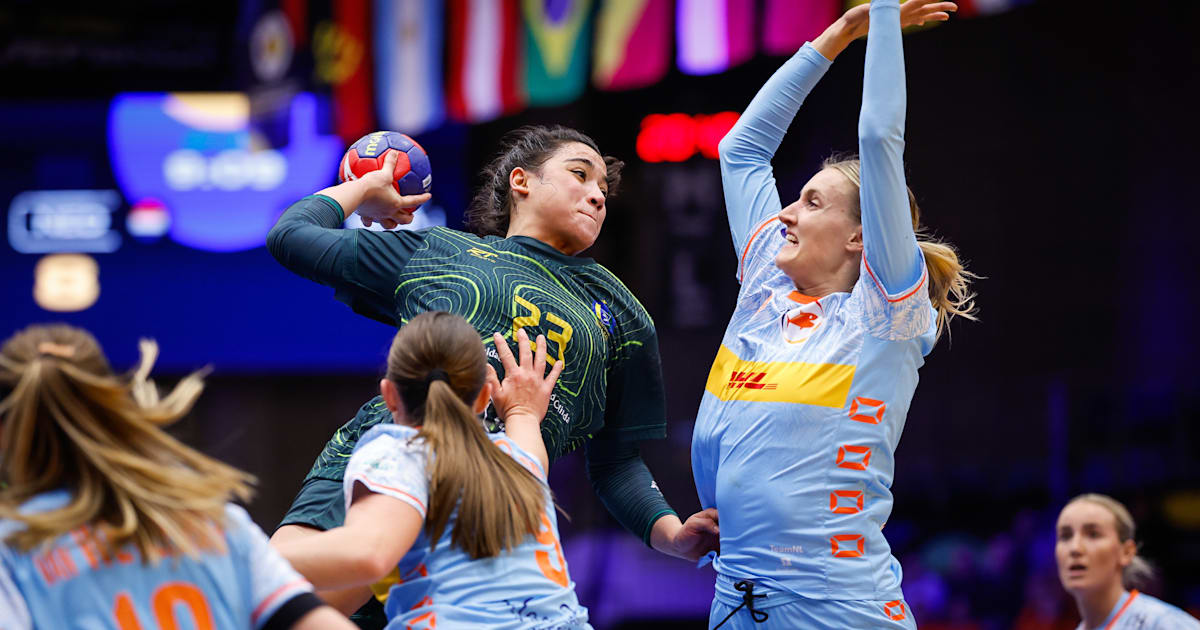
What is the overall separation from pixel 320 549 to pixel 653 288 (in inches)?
230

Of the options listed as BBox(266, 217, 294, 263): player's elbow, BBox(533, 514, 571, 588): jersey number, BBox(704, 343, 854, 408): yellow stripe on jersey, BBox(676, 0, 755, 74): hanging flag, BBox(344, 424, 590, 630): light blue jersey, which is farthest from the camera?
BBox(676, 0, 755, 74): hanging flag

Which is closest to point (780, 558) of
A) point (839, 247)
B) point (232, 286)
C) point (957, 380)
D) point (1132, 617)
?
point (839, 247)

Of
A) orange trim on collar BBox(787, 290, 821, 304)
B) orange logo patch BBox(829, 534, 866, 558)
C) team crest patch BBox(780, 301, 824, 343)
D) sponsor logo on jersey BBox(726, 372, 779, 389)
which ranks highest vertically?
orange trim on collar BBox(787, 290, 821, 304)

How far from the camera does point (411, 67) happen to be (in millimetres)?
8594

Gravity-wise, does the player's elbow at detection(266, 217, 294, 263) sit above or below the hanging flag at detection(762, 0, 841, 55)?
below

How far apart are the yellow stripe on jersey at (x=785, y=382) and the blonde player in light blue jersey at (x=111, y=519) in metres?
1.24

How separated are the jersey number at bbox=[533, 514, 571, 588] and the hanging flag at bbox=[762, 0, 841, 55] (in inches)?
196

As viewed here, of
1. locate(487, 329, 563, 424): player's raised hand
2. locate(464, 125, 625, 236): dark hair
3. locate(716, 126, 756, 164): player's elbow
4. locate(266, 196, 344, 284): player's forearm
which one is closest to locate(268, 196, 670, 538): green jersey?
locate(266, 196, 344, 284): player's forearm

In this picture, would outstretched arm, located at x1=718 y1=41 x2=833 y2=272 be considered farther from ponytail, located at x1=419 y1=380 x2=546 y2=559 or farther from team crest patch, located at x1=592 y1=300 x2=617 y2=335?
ponytail, located at x1=419 y1=380 x2=546 y2=559

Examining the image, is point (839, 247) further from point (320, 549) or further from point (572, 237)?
point (320, 549)

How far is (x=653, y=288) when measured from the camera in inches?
311

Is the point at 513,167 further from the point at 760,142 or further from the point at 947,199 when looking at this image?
the point at 947,199

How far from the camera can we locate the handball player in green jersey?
3.03 meters

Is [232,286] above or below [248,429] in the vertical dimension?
above
